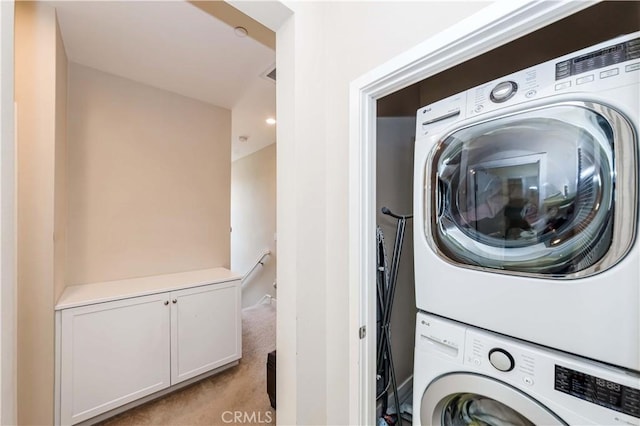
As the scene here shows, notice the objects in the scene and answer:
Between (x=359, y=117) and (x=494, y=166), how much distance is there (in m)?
0.54

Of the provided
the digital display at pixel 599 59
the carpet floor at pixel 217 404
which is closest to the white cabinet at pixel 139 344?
the carpet floor at pixel 217 404

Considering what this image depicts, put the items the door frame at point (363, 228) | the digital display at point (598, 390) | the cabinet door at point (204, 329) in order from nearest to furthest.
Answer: the digital display at point (598, 390), the door frame at point (363, 228), the cabinet door at point (204, 329)

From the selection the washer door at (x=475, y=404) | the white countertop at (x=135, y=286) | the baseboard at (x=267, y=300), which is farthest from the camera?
the baseboard at (x=267, y=300)

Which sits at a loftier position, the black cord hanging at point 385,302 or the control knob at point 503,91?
the control knob at point 503,91

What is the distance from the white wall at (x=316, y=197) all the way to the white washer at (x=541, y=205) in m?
0.36

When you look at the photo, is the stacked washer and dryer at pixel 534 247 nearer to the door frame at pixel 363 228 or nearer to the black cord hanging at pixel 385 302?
the door frame at pixel 363 228

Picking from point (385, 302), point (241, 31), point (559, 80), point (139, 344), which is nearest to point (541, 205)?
point (559, 80)

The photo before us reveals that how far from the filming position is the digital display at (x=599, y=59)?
0.62 metres

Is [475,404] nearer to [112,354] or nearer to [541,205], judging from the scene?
[541,205]

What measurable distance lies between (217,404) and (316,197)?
181 centimetres

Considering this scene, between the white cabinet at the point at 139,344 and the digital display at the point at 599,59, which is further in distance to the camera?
the white cabinet at the point at 139,344

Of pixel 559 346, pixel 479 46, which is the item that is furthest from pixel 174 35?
pixel 559 346

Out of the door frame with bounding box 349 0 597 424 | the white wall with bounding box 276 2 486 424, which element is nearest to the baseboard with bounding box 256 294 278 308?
the white wall with bounding box 276 2 486 424

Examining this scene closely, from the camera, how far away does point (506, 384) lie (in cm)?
81
